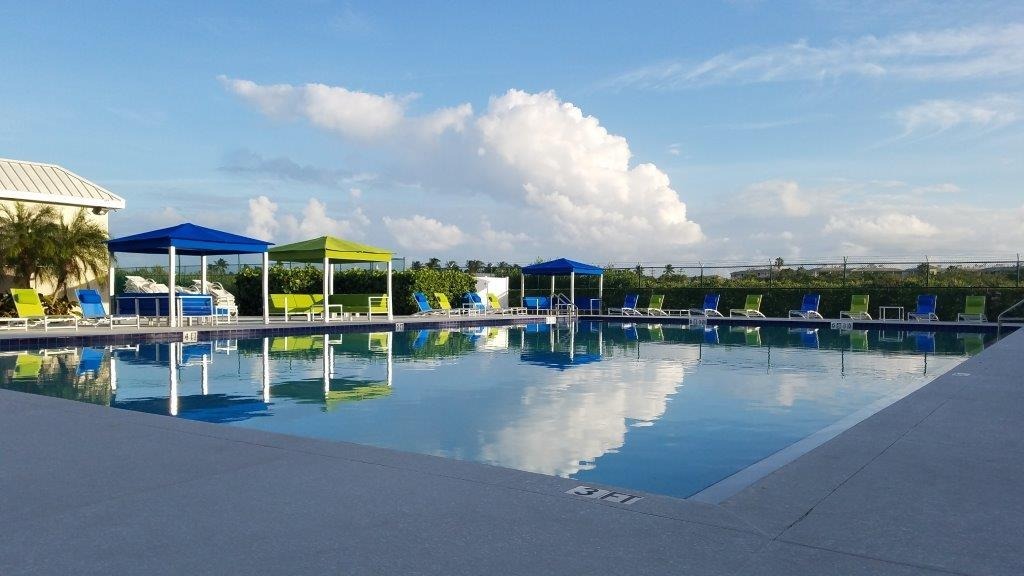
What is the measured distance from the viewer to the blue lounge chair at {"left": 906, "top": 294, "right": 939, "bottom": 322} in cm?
1914

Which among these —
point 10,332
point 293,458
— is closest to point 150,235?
point 10,332

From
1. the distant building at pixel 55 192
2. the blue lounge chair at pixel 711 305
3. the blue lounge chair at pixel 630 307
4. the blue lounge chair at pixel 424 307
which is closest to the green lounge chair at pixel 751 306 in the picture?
the blue lounge chair at pixel 711 305

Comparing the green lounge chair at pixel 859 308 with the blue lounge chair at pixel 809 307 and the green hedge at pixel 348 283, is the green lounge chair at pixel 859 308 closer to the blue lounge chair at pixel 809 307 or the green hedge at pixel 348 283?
the blue lounge chair at pixel 809 307

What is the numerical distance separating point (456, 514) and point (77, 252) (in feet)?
56.4

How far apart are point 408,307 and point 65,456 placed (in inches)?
754

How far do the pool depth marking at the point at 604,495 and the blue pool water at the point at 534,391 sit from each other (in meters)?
1.01

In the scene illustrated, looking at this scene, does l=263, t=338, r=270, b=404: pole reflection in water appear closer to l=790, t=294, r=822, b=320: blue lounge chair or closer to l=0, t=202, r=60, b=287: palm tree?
l=0, t=202, r=60, b=287: palm tree

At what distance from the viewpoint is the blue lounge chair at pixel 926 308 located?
19141 millimetres

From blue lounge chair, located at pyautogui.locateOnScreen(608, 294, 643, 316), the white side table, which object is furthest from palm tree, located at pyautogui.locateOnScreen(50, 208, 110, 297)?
the white side table

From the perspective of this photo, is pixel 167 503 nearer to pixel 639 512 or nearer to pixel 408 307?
pixel 639 512

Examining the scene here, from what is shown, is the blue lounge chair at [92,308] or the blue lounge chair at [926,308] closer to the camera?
the blue lounge chair at [92,308]

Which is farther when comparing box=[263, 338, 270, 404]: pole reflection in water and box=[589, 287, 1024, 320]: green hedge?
box=[589, 287, 1024, 320]: green hedge

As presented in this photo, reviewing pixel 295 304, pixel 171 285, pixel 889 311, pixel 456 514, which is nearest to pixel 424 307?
pixel 295 304

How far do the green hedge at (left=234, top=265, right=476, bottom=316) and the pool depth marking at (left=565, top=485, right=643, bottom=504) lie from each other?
65.0 ft
